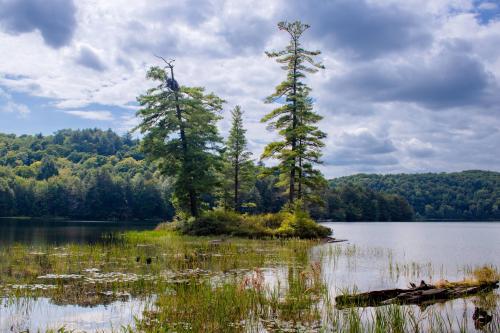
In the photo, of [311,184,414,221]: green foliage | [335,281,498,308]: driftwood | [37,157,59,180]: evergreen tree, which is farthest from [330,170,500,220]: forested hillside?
[335,281,498,308]: driftwood

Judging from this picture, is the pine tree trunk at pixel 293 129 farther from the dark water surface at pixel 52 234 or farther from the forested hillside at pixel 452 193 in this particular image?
the forested hillside at pixel 452 193

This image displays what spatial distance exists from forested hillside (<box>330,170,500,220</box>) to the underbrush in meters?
104

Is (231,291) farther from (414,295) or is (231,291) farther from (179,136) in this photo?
(179,136)

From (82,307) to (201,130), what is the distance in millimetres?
32729

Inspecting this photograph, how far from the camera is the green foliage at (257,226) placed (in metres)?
35.6

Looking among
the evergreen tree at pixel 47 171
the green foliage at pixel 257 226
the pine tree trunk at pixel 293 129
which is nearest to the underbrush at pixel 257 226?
the green foliage at pixel 257 226

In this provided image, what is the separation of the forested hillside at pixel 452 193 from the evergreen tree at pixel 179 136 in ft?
334

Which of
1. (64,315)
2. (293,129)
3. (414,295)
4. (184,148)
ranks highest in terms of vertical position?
(293,129)

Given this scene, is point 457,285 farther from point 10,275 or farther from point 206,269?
point 10,275

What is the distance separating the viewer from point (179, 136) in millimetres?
42906

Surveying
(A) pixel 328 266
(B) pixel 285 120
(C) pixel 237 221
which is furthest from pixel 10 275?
(B) pixel 285 120

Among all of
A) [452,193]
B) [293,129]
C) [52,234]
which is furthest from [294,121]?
[452,193]

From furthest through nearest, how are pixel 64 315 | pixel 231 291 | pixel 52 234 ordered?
pixel 52 234 → pixel 231 291 → pixel 64 315

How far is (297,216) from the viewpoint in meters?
36.3
